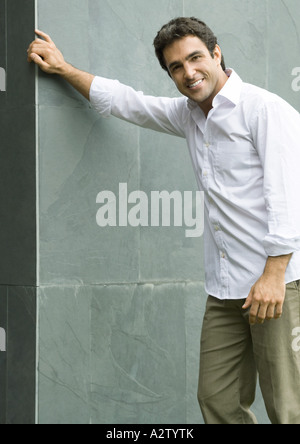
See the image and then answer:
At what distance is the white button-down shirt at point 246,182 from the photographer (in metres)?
3.11

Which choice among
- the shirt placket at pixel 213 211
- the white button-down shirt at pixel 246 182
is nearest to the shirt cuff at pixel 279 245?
the white button-down shirt at pixel 246 182

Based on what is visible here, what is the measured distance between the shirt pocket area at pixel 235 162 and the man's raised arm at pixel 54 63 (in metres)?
0.86

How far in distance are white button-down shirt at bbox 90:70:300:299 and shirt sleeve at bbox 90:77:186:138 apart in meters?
0.31

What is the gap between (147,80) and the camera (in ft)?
13.7

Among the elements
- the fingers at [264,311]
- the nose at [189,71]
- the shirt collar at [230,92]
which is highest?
the nose at [189,71]

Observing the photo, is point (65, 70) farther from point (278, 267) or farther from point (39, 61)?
point (278, 267)

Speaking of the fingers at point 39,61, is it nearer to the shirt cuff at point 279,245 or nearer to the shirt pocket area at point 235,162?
the shirt pocket area at point 235,162

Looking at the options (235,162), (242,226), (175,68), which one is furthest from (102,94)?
(242,226)

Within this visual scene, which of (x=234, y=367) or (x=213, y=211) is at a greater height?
(x=213, y=211)

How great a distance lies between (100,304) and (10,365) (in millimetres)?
534

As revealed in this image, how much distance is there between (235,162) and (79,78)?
0.99 metres

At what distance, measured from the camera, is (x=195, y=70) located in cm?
335
